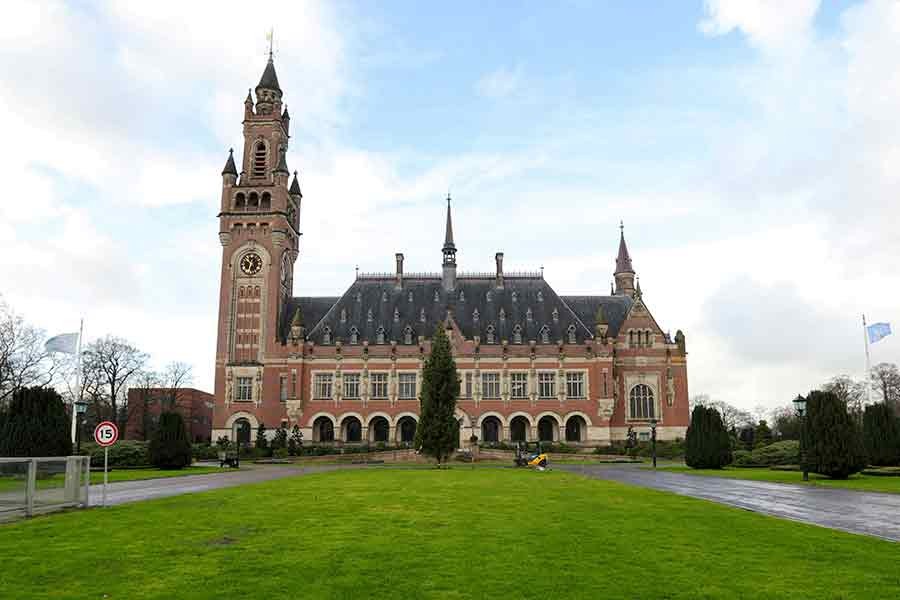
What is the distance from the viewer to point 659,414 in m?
71.2

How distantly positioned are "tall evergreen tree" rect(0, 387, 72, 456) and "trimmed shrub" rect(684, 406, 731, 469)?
3560 centimetres

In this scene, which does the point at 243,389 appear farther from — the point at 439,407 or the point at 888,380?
the point at 888,380

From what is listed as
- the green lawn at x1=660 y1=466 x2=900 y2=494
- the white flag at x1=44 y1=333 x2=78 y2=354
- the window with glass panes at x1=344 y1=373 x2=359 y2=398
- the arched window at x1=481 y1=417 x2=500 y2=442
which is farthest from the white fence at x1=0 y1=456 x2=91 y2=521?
the arched window at x1=481 y1=417 x2=500 y2=442

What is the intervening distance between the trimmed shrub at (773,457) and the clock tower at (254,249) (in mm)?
45493

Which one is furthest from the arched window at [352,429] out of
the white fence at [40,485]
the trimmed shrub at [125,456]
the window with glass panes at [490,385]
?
the white fence at [40,485]

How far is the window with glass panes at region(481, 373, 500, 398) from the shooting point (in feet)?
233

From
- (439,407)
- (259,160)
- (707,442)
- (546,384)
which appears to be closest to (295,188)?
(259,160)

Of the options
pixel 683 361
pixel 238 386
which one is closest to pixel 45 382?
pixel 238 386

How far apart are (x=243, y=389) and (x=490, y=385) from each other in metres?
25.1

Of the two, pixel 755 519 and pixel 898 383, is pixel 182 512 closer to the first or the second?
pixel 755 519

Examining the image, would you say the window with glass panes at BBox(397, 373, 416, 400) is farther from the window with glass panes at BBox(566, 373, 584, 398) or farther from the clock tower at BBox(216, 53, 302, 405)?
the window with glass panes at BBox(566, 373, 584, 398)

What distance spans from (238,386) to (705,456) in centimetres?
4664

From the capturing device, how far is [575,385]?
233 feet

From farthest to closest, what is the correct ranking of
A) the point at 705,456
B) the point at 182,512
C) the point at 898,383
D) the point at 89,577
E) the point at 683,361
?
the point at 898,383 < the point at 683,361 < the point at 705,456 < the point at 182,512 < the point at 89,577
